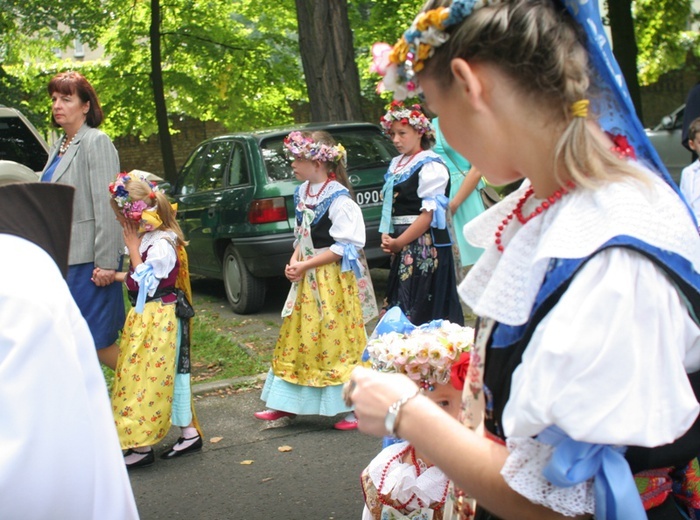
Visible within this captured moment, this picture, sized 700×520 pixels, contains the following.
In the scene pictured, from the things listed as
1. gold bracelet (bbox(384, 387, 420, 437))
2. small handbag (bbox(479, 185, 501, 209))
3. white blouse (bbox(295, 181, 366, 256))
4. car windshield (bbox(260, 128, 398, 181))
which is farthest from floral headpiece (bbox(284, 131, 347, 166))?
gold bracelet (bbox(384, 387, 420, 437))

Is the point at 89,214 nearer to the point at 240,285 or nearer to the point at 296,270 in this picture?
the point at 296,270

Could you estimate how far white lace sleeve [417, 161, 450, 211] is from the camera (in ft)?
19.2

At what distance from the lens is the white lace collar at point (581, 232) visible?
4.29ft

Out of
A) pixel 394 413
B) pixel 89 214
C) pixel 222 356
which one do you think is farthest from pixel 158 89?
pixel 394 413

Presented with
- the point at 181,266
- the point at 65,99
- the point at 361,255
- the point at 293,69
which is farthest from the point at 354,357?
the point at 293,69

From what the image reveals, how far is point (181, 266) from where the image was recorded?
502 cm

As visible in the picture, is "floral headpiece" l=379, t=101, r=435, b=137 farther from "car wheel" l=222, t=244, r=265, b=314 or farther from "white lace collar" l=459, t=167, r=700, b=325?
"white lace collar" l=459, t=167, r=700, b=325

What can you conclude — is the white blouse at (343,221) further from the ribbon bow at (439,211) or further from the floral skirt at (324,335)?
the ribbon bow at (439,211)

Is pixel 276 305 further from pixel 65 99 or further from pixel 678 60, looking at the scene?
pixel 678 60

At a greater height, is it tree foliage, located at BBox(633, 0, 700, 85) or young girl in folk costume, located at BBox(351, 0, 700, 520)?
tree foliage, located at BBox(633, 0, 700, 85)

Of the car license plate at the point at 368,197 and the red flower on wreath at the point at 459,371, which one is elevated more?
the car license plate at the point at 368,197

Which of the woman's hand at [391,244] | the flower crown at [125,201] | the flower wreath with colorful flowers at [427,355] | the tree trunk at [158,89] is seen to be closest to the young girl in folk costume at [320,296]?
the woman's hand at [391,244]

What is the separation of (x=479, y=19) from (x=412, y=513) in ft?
6.43

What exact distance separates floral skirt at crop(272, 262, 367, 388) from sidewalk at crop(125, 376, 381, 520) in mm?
357
